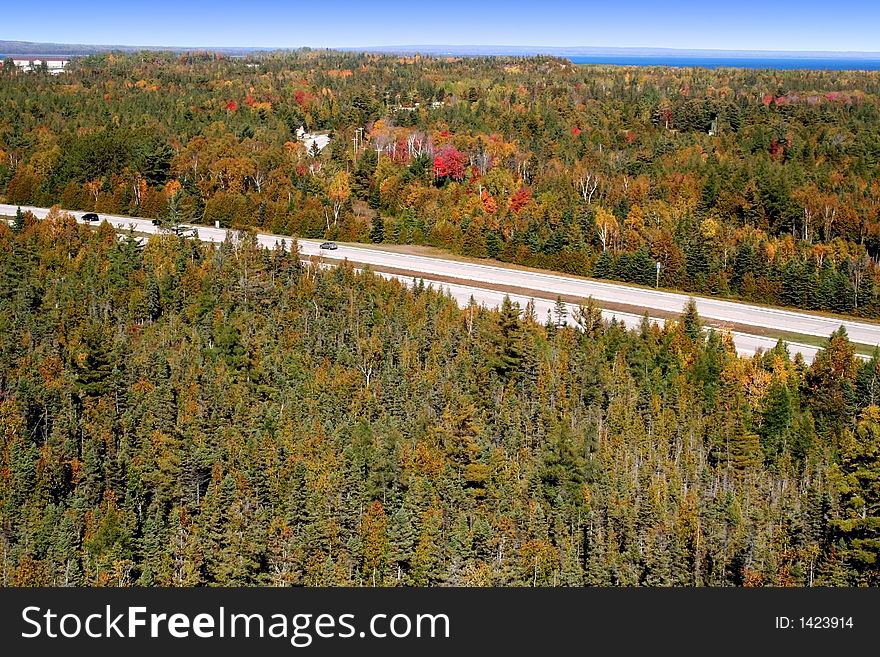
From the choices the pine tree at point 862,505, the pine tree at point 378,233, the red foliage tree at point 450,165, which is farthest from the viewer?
the red foliage tree at point 450,165

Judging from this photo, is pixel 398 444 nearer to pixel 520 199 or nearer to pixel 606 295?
pixel 606 295

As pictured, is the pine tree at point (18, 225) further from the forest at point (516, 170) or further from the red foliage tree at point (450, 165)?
the red foliage tree at point (450, 165)

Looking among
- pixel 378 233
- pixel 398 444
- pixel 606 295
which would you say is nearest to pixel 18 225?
pixel 378 233

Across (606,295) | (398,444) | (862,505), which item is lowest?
(398,444)

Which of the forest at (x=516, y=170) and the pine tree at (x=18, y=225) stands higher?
the forest at (x=516, y=170)

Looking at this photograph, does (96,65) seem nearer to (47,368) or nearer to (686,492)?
(47,368)

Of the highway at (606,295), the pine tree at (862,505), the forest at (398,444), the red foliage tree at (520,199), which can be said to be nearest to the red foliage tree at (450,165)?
the red foliage tree at (520,199)
